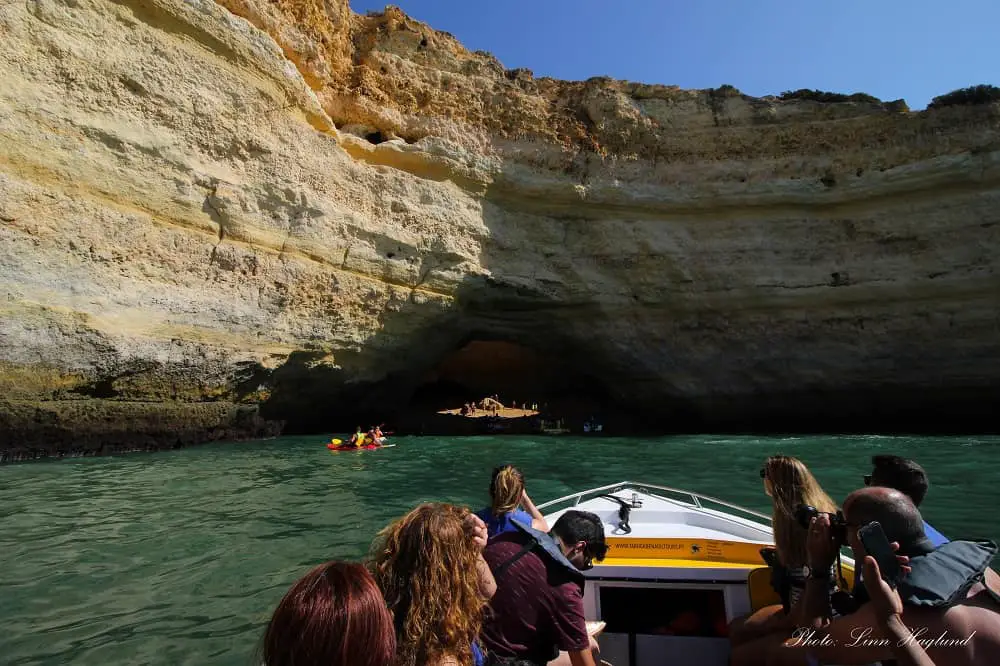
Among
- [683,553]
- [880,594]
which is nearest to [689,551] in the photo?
[683,553]

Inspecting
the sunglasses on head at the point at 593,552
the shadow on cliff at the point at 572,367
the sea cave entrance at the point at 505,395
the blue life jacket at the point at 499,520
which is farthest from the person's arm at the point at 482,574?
the sea cave entrance at the point at 505,395

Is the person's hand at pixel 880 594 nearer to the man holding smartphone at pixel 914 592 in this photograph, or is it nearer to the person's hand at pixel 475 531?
the man holding smartphone at pixel 914 592

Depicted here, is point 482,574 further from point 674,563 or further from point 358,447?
point 358,447

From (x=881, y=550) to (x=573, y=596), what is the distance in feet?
3.28

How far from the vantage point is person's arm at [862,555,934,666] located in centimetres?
163

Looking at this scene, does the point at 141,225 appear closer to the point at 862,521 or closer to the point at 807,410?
the point at 862,521

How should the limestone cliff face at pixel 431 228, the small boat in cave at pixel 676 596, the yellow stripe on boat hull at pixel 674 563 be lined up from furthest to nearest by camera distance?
the limestone cliff face at pixel 431 228, the yellow stripe on boat hull at pixel 674 563, the small boat in cave at pixel 676 596

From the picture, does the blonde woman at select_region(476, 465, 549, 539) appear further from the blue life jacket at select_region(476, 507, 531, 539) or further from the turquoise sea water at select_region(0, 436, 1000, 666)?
the turquoise sea water at select_region(0, 436, 1000, 666)

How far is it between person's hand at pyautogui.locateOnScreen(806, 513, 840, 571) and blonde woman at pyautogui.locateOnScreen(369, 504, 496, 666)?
1.24 m

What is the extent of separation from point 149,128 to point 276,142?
101 inches

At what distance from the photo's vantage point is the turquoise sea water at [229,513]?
10.6 feet

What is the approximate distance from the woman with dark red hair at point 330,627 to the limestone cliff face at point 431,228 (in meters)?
11.1

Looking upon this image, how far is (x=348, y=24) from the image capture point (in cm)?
1622

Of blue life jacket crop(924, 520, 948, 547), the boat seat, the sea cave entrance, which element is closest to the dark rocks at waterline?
the sea cave entrance
